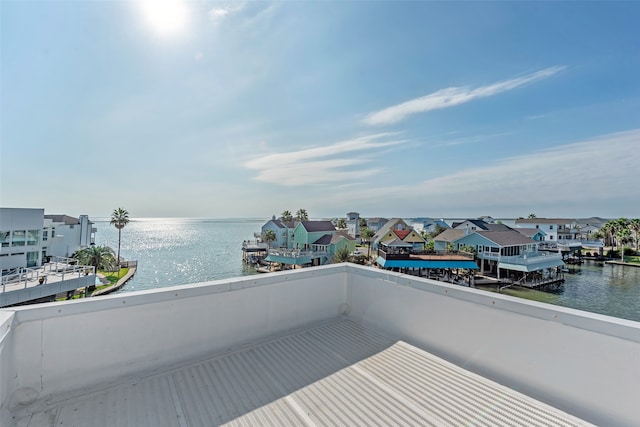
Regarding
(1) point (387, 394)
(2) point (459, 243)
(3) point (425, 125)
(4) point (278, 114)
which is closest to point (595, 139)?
Answer: (3) point (425, 125)

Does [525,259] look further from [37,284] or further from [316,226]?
[37,284]

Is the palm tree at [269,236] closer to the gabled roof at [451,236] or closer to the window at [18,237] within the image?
the gabled roof at [451,236]

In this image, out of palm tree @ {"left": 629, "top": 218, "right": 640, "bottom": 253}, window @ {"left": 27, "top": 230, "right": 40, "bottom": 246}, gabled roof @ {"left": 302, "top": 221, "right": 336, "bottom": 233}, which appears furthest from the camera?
palm tree @ {"left": 629, "top": 218, "right": 640, "bottom": 253}

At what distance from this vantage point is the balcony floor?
4.50 feet

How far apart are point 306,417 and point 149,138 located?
1021cm

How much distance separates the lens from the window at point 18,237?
12859mm

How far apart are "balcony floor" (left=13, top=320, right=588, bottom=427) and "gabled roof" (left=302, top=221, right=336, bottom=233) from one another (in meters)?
23.0

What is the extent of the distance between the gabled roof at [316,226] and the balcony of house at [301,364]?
22.8 m

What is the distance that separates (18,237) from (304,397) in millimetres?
18685

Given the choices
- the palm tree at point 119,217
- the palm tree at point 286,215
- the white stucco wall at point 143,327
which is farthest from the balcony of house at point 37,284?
the palm tree at point 286,215

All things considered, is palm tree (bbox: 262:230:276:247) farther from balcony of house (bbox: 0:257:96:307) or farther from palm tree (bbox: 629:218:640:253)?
palm tree (bbox: 629:218:640:253)

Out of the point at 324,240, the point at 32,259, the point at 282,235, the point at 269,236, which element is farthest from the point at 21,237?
the point at 324,240

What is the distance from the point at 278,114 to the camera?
27.3 feet

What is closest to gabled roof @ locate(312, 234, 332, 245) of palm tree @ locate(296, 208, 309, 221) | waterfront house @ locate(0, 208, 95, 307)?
Answer: palm tree @ locate(296, 208, 309, 221)
